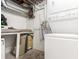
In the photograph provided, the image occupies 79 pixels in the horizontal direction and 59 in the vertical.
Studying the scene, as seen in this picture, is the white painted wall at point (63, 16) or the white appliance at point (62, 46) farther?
the white painted wall at point (63, 16)

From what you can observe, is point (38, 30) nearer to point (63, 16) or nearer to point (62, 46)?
point (63, 16)

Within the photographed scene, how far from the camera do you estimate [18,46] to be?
1.49 meters

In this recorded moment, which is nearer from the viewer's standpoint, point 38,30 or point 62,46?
point 62,46

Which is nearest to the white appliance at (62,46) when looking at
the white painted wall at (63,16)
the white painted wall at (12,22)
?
the white painted wall at (63,16)

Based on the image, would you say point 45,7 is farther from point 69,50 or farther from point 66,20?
point 69,50

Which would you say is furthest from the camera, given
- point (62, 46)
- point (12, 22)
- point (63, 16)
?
point (12, 22)

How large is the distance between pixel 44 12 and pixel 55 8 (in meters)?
0.33

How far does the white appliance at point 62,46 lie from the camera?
2.74 feet

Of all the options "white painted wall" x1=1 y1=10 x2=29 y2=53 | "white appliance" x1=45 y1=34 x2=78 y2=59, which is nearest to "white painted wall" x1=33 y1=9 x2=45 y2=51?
"white painted wall" x1=1 y1=10 x2=29 y2=53

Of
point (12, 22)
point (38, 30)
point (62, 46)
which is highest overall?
point (12, 22)

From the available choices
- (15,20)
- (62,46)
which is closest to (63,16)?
(62,46)

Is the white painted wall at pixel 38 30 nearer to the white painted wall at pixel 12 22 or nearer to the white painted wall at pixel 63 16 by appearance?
the white painted wall at pixel 63 16

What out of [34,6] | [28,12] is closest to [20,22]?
[28,12]

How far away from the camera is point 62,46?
3.07ft
